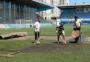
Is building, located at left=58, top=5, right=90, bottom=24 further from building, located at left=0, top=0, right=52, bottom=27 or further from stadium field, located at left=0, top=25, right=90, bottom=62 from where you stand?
stadium field, located at left=0, top=25, right=90, bottom=62

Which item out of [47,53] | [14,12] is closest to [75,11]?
[14,12]

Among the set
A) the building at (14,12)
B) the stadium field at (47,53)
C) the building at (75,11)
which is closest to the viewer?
the stadium field at (47,53)

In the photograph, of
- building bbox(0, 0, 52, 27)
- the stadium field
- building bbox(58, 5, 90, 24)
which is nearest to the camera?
the stadium field

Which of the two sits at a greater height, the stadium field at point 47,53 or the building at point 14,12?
the building at point 14,12

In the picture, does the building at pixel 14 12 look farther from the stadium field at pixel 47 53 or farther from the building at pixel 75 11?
the stadium field at pixel 47 53

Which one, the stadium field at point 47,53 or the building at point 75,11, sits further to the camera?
the building at point 75,11

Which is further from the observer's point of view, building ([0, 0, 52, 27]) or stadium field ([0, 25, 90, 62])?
building ([0, 0, 52, 27])

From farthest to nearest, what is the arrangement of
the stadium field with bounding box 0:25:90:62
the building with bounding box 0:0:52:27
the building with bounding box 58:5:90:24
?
the building with bounding box 58:5:90:24 < the building with bounding box 0:0:52:27 < the stadium field with bounding box 0:25:90:62

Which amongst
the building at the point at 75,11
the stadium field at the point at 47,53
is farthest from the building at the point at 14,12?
the stadium field at the point at 47,53

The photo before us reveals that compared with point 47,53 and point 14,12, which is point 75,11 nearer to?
point 14,12

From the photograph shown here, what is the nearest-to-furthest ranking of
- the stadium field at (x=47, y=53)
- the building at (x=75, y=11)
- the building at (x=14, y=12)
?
the stadium field at (x=47, y=53) < the building at (x=14, y=12) < the building at (x=75, y=11)

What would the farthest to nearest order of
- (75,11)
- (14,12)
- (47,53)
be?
(75,11), (14,12), (47,53)

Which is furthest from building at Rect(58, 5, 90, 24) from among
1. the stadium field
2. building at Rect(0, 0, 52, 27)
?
the stadium field

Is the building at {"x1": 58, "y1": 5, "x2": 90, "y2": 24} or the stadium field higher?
the building at {"x1": 58, "y1": 5, "x2": 90, "y2": 24}
